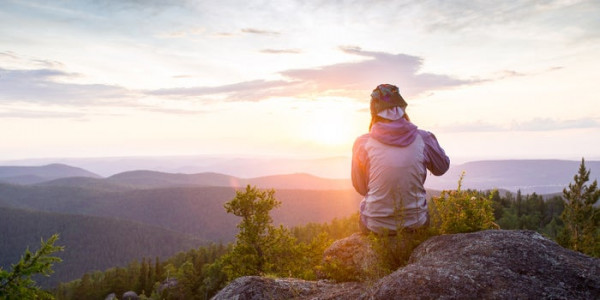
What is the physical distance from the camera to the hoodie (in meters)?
7.35

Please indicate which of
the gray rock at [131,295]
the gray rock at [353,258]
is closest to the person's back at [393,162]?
the gray rock at [353,258]

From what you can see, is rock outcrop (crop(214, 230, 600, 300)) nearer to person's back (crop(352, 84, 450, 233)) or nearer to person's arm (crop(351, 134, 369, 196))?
person's back (crop(352, 84, 450, 233))

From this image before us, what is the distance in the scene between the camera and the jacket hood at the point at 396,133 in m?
7.44

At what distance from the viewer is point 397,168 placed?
7.31 m

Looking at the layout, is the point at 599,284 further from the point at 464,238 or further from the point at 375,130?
the point at 375,130

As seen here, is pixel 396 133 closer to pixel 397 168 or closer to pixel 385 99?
pixel 397 168

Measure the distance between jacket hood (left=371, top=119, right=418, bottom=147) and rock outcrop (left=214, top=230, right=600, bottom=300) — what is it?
6.76ft

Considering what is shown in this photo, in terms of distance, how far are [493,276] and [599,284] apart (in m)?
1.42

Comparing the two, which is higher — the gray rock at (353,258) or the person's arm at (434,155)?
the person's arm at (434,155)

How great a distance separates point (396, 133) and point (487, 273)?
3.10m

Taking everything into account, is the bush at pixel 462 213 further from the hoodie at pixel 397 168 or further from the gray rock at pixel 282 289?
the gray rock at pixel 282 289

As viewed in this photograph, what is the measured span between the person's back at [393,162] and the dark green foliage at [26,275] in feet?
40.0

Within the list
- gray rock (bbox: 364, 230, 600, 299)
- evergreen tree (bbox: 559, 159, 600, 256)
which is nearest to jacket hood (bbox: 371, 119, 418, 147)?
gray rock (bbox: 364, 230, 600, 299)

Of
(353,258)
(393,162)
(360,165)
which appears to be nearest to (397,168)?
(393,162)
